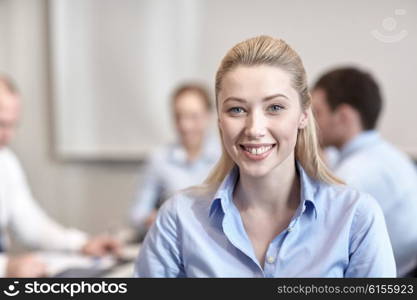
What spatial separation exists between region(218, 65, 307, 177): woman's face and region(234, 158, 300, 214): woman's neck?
2.0 inches

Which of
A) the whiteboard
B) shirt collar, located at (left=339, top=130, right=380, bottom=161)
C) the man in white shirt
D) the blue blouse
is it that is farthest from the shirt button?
the whiteboard

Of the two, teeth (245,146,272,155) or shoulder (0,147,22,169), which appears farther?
shoulder (0,147,22,169)

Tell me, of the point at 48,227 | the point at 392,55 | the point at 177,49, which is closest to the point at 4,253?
the point at 48,227

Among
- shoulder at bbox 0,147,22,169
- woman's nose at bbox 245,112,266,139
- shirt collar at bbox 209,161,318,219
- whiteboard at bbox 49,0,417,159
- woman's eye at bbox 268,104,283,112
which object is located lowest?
shirt collar at bbox 209,161,318,219

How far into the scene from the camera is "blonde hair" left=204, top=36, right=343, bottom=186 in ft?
2.02

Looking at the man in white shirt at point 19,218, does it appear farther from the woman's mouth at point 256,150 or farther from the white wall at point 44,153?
the woman's mouth at point 256,150

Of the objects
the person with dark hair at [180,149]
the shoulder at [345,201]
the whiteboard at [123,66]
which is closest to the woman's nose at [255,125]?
the shoulder at [345,201]

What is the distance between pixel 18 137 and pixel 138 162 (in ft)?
1.49

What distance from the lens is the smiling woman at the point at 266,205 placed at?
0.62m

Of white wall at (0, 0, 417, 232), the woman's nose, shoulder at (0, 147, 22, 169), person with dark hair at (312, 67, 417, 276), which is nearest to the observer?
the woman's nose

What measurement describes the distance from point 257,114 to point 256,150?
40mm

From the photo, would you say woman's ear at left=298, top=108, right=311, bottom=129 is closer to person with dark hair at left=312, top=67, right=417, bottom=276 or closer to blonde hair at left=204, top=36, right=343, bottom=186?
blonde hair at left=204, top=36, right=343, bottom=186

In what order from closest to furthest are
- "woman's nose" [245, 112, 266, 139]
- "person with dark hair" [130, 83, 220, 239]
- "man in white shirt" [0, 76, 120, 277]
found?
"woman's nose" [245, 112, 266, 139] → "man in white shirt" [0, 76, 120, 277] → "person with dark hair" [130, 83, 220, 239]

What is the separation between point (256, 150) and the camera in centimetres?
62
